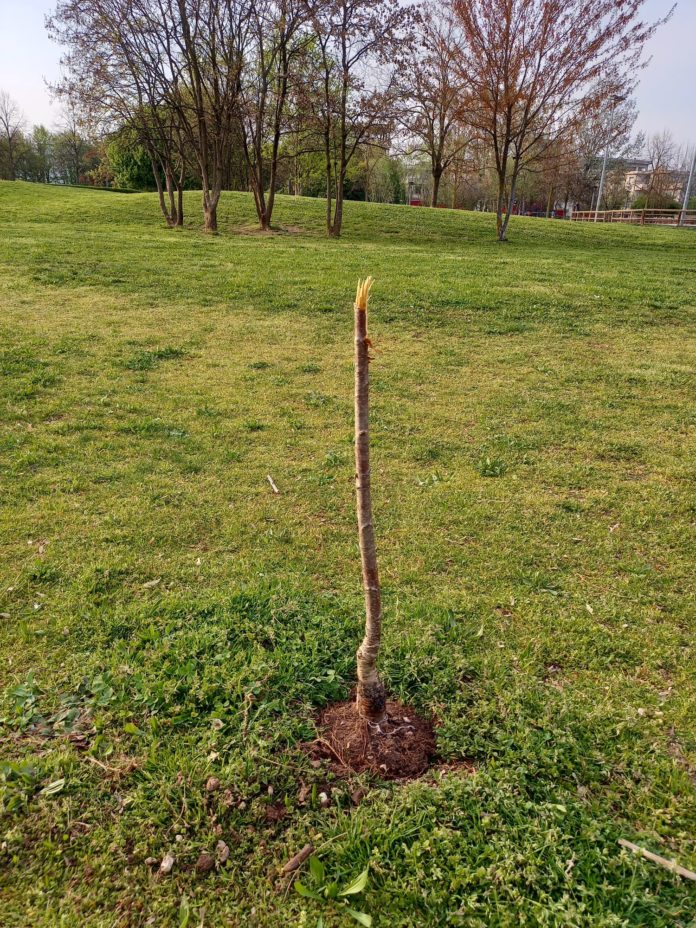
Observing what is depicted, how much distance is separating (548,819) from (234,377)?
599 cm

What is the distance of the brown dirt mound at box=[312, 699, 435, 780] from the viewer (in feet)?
7.57

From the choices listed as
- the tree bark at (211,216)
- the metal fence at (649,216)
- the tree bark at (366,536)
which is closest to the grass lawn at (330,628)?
the tree bark at (366,536)

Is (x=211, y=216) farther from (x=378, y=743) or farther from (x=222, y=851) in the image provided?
(x=222, y=851)

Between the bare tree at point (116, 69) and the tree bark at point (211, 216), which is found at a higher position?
the bare tree at point (116, 69)

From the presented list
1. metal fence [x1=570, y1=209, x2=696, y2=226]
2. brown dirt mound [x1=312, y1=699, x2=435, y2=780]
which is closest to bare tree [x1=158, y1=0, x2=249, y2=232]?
brown dirt mound [x1=312, y1=699, x2=435, y2=780]

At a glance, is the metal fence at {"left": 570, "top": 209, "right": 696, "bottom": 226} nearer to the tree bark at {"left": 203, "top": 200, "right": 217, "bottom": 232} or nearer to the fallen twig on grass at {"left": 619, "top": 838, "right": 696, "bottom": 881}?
the tree bark at {"left": 203, "top": 200, "right": 217, "bottom": 232}

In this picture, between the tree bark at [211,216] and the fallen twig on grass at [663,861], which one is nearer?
the fallen twig on grass at [663,861]

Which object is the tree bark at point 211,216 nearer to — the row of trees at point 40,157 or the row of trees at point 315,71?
the row of trees at point 315,71

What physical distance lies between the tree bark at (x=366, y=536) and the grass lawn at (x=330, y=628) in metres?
0.28

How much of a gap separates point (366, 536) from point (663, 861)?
1.50 metres

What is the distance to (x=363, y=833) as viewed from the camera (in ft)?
6.71

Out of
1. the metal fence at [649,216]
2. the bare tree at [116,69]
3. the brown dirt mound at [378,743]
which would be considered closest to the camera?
the brown dirt mound at [378,743]

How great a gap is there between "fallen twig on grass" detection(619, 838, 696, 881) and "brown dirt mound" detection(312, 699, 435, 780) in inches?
29.9

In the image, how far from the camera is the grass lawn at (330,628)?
1.96 meters
